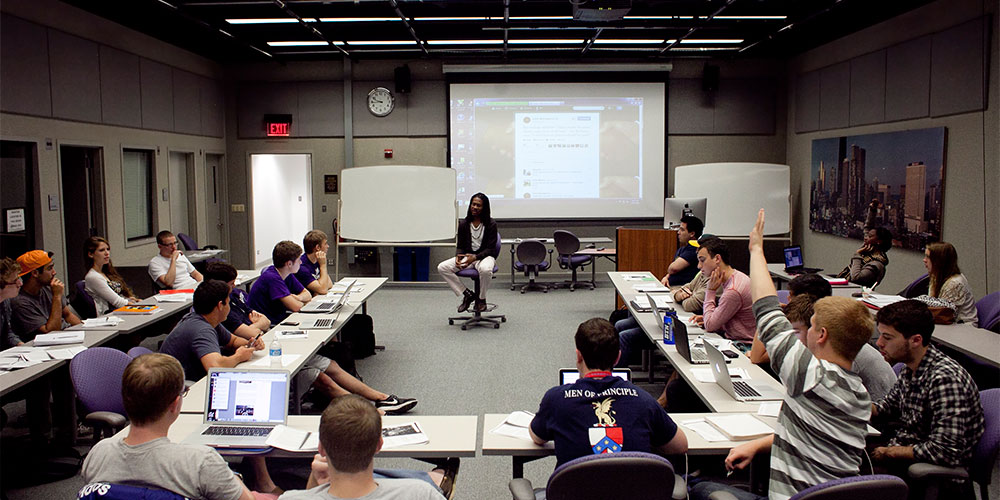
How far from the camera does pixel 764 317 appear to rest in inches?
90.0

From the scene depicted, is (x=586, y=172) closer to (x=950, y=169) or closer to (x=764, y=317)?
(x=950, y=169)

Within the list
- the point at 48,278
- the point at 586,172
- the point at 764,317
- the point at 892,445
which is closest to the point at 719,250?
the point at 892,445

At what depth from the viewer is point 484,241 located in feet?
26.3

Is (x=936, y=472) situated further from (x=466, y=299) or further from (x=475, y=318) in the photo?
(x=466, y=299)

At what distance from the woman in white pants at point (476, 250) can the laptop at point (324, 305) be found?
234cm

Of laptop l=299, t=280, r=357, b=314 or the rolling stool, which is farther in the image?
the rolling stool

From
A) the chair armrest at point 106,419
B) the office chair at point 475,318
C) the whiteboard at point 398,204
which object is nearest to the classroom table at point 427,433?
the chair armrest at point 106,419

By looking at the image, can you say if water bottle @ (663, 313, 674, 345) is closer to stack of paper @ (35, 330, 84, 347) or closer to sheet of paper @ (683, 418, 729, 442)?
sheet of paper @ (683, 418, 729, 442)

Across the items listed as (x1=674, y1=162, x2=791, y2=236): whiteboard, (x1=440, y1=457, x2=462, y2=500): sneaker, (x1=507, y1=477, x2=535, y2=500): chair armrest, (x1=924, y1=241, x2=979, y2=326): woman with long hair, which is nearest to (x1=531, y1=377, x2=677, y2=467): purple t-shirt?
(x1=507, y1=477, x2=535, y2=500): chair armrest

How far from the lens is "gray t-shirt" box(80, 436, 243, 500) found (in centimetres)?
215

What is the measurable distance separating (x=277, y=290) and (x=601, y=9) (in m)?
3.47

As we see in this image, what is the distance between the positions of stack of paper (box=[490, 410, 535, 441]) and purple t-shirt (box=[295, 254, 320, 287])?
137 inches

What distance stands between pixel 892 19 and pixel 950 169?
2.05 meters

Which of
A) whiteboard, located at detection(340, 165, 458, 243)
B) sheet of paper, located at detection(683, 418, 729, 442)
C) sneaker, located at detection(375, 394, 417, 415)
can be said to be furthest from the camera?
whiteboard, located at detection(340, 165, 458, 243)
